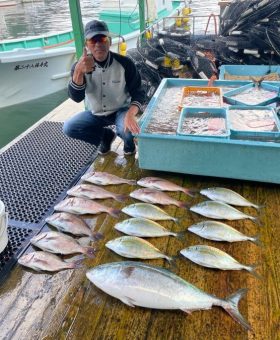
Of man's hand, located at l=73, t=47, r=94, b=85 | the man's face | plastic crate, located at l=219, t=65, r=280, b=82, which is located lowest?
plastic crate, located at l=219, t=65, r=280, b=82

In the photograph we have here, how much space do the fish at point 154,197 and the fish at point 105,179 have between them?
276 mm

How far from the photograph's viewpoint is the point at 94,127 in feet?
11.3

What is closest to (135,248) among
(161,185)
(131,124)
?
(161,185)

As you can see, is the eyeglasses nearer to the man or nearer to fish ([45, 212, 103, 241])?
the man

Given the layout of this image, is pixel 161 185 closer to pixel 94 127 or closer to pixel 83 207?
pixel 83 207

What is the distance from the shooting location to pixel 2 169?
338 centimetres

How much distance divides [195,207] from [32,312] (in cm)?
142

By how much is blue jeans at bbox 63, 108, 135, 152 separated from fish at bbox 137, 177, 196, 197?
0.70m

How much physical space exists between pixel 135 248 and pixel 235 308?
74 centimetres

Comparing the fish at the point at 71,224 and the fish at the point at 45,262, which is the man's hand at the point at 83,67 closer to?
the fish at the point at 71,224

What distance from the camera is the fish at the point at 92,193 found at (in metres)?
2.72

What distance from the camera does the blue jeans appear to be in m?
3.38

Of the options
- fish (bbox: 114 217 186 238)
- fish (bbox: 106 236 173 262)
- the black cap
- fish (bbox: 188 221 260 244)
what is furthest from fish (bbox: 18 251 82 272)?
the black cap

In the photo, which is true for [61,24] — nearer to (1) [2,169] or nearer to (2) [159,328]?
(1) [2,169]
